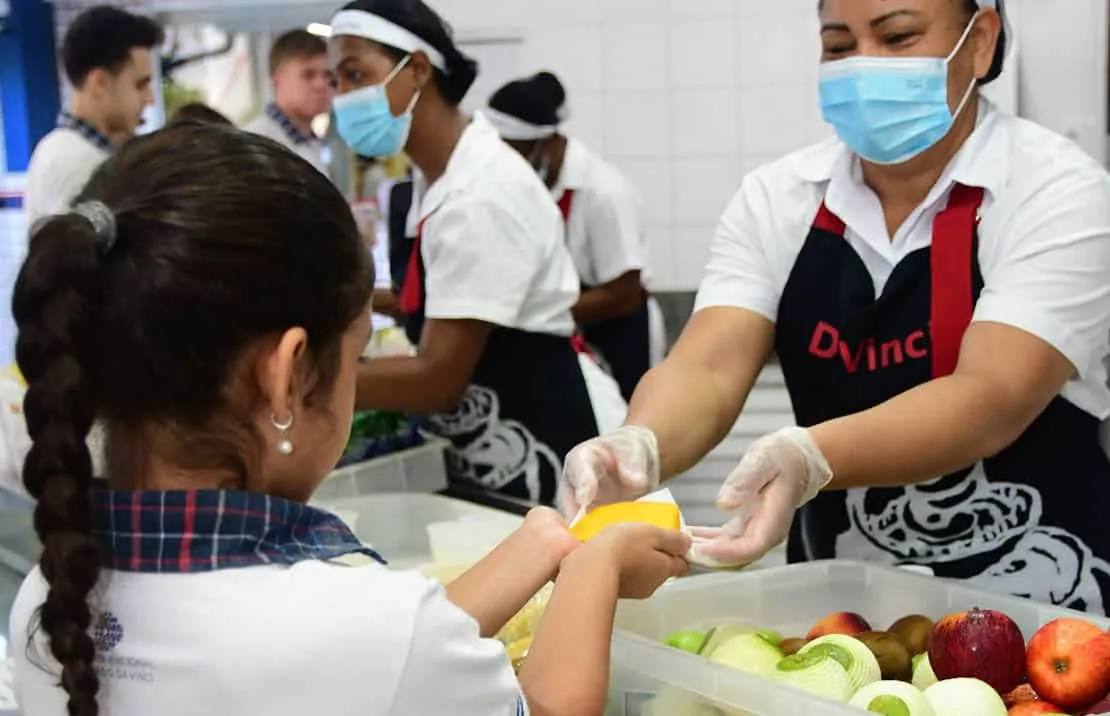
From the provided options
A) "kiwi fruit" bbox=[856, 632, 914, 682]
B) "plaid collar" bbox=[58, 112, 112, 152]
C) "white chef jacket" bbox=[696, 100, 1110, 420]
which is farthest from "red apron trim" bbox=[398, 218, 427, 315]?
"plaid collar" bbox=[58, 112, 112, 152]

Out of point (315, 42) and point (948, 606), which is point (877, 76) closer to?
point (948, 606)

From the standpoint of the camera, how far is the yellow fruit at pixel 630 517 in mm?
1254

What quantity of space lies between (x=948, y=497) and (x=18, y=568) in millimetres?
1452

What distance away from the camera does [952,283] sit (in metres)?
1.67

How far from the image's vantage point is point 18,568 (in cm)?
200

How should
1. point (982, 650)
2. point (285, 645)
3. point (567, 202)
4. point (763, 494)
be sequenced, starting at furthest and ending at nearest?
point (567, 202) < point (763, 494) < point (982, 650) < point (285, 645)

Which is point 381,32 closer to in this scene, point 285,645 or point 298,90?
point 285,645

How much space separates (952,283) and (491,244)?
93 cm

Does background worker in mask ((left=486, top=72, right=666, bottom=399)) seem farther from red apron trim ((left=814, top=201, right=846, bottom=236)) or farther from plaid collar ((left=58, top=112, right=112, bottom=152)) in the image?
red apron trim ((left=814, top=201, right=846, bottom=236))

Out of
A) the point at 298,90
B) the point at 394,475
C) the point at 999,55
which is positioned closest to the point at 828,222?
the point at 999,55

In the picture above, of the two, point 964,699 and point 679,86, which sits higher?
point 679,86

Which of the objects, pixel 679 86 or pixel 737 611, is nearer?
pixel 737 611

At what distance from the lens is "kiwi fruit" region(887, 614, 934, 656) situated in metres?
1.36

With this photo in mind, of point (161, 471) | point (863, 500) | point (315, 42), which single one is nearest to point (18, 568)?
point (161, 471)
